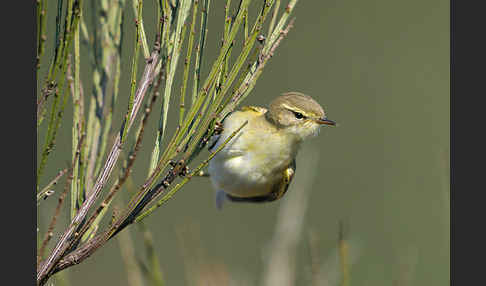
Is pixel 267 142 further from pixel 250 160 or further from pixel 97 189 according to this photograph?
pixel 97 189

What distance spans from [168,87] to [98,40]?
0.26 m

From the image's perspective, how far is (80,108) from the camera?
1.39 m

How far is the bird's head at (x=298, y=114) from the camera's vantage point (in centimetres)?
255

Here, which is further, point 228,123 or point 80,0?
point 228,123

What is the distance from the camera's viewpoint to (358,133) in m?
6.80

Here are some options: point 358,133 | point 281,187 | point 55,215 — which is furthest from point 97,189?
point 358,133

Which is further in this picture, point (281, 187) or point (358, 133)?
point (358, 133)

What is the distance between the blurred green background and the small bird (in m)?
2.04

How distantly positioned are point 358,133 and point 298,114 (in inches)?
172

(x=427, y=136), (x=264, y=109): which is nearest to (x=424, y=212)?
(x=427, y=136)

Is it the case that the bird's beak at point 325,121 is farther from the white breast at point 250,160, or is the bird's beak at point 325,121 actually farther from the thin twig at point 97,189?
the thin twig at point 97,189

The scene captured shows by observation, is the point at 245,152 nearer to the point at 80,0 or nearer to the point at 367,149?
the point at 80,0

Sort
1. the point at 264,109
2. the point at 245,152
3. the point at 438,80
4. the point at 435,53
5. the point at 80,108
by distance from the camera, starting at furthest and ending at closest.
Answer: the point at 435,53 → the point at 438,80 → the point at 264,109 → the point at 245,152 → the point at 80,108

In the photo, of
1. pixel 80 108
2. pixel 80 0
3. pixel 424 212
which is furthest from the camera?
pixel 424 212
